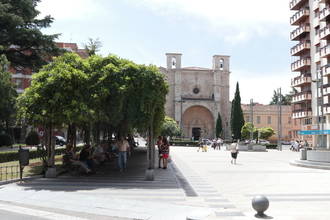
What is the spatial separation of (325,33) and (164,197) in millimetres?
38918

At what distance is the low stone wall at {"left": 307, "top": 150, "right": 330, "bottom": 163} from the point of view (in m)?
20.3

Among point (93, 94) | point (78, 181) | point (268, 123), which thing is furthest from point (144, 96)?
point (268, 123)

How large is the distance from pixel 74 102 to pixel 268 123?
246 ft

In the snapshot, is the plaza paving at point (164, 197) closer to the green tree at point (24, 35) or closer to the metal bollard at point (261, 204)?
the metal bollard at point (261, 204)

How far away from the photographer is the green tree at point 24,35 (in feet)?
90.3

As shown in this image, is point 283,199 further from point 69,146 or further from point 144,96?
point 69,146

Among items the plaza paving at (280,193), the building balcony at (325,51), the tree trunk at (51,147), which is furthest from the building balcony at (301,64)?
the tree trunk at (51,147)

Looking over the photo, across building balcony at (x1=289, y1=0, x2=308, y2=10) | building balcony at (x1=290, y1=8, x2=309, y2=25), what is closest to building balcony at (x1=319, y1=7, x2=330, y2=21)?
building balcony at (x1=290, y1=8, x2=309, y2=25)

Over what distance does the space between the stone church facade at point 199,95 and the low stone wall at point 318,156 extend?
56846 mm

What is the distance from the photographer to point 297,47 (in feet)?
170

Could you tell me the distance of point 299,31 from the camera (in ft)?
167

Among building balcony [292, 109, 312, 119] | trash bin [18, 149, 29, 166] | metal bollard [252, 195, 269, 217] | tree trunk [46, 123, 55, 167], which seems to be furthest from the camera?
building balcony [292, 109, 312, 119]

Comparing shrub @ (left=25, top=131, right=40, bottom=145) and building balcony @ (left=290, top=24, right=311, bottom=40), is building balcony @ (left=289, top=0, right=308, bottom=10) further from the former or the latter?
shrub @ (left=25, top=131, right=40, bottom=145)

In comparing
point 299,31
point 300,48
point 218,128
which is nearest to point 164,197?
point 300,48
